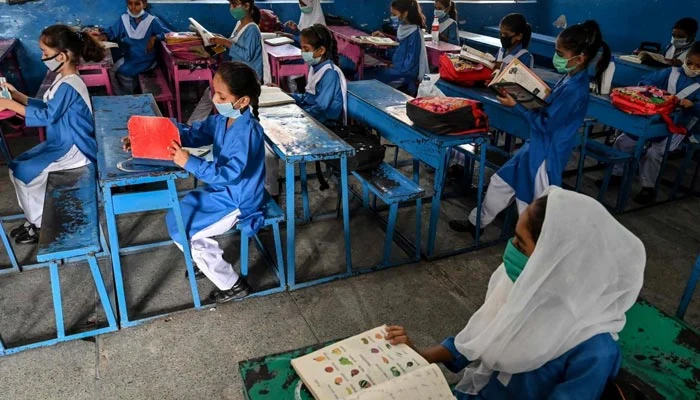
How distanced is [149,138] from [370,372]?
4.97ft

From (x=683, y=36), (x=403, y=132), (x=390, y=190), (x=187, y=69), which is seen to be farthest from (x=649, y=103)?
(x=187, y=69)

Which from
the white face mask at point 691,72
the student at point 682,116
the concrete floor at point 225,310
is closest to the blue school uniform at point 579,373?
the concrete floor at point 225,310

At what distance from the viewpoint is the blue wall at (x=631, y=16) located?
6.90 m

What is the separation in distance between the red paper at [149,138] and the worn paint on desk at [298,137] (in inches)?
22.0

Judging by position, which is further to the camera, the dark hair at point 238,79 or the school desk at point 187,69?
the school desk at point 187,69

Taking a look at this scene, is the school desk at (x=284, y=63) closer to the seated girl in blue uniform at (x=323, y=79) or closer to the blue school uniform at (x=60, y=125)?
the seated girl in blue uniform at (x=323, y=79)

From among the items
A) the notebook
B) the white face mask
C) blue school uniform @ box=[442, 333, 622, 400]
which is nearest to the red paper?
the notebook

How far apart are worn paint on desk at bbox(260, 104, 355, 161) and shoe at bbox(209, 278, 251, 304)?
2.51 feet

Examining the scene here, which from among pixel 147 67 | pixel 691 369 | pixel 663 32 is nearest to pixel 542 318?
pixel 691 369

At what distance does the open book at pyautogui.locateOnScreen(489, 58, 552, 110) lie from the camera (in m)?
2.97

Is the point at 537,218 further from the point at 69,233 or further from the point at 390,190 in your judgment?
the point at 69,233

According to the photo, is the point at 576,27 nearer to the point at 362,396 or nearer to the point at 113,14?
the point at 362,396

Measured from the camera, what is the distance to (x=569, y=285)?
3.77 ft

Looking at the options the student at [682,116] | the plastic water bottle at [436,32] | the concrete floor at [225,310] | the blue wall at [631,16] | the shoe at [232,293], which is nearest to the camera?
the concrete floor at [225,310]
